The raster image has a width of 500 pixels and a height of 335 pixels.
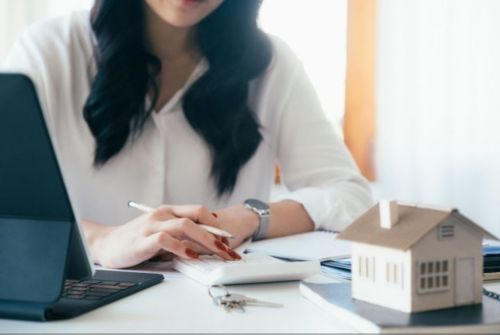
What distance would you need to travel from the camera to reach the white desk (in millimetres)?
672

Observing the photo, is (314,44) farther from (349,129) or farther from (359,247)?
(359,247)

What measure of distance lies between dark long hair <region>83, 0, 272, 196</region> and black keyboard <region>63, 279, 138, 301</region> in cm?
62

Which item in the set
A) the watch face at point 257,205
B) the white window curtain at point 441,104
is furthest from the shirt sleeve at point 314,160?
the white window curtain at point 441,104

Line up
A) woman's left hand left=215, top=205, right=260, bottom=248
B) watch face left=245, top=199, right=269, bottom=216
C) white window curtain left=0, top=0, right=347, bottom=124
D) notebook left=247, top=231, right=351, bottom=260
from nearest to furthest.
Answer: notebook left=247, top=231, right=351, bottom=260 → woman's left hand left=215, top=205, right=260, bottom=248 → watch face left=245, top=199, right=269, bottom=216 → white window curtain left=0, top=0, right=347, bottom=124

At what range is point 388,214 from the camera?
0.72 m

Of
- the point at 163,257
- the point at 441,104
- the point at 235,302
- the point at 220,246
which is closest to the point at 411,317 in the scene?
the point at 235,302

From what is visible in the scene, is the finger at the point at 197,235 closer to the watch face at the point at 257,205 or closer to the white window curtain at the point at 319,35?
the watch face at the point at 257,205

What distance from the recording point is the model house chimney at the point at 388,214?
2.38 ft

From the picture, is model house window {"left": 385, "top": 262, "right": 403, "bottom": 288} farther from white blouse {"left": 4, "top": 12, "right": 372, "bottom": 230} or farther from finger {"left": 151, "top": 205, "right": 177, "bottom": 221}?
white blouse {"left": 4, "top": 12, "right": 372, "bottom": 230}

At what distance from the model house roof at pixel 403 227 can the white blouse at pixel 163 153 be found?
608mm

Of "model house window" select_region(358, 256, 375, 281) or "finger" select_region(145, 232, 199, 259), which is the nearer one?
"model house window" select_region(358, 256, 375, 281)

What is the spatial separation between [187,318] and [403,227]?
0.23 metres

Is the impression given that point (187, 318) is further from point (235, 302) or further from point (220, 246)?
point (220, 246)

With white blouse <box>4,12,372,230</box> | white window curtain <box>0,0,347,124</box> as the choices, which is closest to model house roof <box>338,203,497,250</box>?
white blouse <box>4,12,372,230</box>
